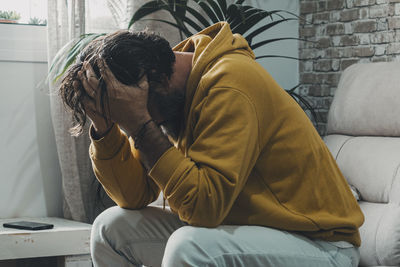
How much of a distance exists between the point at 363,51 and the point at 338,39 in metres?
0.18

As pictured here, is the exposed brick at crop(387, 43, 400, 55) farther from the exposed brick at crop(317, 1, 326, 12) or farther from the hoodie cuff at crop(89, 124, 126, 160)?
the hoodie cuff at crop(89, 124, 126, 160)

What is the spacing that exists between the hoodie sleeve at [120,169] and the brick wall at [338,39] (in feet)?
4.80

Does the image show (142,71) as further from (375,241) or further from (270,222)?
(375,241)

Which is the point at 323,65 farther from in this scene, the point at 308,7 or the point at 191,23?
the point at 191,23

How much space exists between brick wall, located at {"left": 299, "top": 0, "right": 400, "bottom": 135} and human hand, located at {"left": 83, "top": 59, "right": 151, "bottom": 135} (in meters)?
1.60

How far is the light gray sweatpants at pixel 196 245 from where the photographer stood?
4.01ft

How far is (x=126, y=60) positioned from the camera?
1.29m

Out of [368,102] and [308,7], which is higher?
[308,7]

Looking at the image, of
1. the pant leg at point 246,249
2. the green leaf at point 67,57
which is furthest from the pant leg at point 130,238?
the green leaf at point 67,57

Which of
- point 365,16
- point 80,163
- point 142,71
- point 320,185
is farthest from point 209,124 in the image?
point 365,16

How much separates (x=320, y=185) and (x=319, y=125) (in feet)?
5.31

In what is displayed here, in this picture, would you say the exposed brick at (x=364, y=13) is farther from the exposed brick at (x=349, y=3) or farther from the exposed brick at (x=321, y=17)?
the exposed brick at (x=321, y=17)

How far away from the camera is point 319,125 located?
2941 mm

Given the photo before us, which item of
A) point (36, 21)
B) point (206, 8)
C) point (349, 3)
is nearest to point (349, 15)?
point (349, 3)
